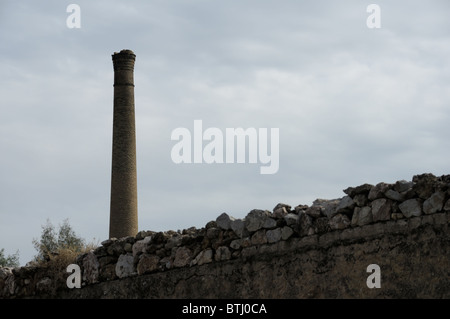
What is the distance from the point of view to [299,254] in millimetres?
8742

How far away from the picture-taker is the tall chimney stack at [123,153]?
2423 centimetres

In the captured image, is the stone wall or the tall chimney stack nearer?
the stone wall

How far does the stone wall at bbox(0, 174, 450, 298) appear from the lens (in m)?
7.68

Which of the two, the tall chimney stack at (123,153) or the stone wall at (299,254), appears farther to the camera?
the tall chimney stack at (123,153)

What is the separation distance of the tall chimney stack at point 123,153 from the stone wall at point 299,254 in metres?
12.9

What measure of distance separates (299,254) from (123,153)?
662 inches

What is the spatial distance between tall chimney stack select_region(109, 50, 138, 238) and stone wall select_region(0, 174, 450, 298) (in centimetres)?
1287
